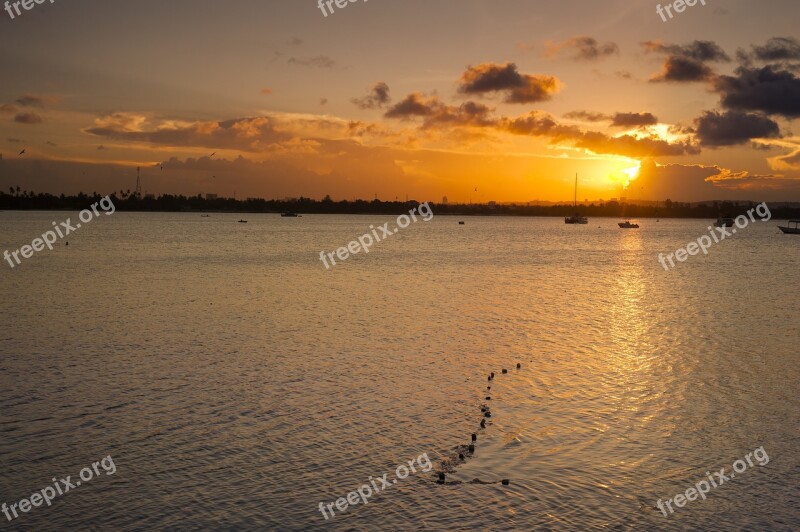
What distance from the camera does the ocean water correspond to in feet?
48.3

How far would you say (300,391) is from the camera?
23.9 meters

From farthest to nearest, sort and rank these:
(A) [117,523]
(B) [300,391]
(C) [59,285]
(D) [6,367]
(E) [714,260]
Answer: (E) [714,260] < (C) [59,285] < (D) [6,367] < (B) [300,391] < (A) [117,523]

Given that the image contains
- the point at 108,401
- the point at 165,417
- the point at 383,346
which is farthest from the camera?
the point at 383,346

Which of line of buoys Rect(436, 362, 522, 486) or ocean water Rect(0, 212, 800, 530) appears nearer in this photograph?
ocean water Rect(0, 212, 800, 530)

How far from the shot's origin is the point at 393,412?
2150 cm

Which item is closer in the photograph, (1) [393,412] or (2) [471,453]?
(2) [471,453]

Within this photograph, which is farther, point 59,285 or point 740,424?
point 59,285

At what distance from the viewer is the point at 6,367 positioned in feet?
87.2

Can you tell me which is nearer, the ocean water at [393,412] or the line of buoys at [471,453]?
the ocean water at [393,412]

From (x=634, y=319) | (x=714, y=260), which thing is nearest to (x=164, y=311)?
(x=634, y=319)

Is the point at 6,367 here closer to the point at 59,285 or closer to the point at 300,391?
the point at 300,391

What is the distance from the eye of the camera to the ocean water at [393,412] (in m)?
14.7

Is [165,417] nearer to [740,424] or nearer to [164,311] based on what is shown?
[740,424]

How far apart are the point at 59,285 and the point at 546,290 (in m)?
43.3
